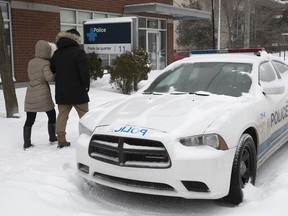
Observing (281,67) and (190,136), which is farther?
(281,67)

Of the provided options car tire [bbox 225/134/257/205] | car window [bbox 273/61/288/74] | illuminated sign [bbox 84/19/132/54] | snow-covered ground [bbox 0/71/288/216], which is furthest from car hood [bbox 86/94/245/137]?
illuminated sign [bbox 84/19/132/54]

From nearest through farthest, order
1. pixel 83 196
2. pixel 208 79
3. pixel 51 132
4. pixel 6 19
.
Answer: pixel 83 196 → pixel 208 79 → pixel 51 132 → pixel 6 19

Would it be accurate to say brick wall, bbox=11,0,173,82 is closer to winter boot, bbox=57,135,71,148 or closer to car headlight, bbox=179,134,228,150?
winter boot, bbox=57,135,71,148

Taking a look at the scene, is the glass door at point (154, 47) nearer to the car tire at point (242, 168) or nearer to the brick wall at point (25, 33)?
the brick wall at point (25, 33)

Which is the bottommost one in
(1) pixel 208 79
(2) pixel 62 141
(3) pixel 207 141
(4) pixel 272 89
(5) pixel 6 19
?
(2) pixel 62 141

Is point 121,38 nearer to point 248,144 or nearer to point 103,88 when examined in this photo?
point 103,88

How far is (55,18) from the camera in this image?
15.6 metres

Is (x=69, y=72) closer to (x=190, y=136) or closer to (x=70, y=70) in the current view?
(x=70, y=70)

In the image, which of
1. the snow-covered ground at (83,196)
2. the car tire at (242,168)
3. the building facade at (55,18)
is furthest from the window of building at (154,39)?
the car tire at (242,168)

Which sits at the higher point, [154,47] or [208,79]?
[154,47]

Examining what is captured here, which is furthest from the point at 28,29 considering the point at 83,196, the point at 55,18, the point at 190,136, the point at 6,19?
the point at 190,136

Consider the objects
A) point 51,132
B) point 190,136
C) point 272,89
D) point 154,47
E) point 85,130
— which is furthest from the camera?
point 154,47

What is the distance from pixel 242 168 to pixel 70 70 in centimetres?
282

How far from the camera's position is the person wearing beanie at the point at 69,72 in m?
5.68
